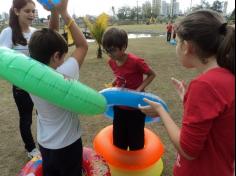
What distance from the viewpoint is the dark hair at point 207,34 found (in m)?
1.26

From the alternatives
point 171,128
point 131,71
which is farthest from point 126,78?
point 171,128

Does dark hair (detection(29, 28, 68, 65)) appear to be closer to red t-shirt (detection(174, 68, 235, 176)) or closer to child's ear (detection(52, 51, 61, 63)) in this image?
child's ear (detection(52, 51, 61, 63))

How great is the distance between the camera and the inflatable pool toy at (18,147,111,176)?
248 cm

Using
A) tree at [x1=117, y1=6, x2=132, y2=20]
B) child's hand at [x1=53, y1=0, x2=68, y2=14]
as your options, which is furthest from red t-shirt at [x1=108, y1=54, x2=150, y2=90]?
tree at [x1=117, y1=6, x2=132, y2=20]

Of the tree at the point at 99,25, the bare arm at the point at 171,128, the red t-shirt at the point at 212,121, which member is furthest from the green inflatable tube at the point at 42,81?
the tree at the point at 99,25

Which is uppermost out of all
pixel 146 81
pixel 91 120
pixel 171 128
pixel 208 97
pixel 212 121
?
pixel 208 97

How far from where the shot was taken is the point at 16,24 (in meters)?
3.02

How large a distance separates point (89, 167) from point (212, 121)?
154 cm

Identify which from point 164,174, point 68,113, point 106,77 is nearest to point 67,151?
point 68,113

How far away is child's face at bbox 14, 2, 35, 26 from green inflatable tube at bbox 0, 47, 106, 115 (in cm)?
138

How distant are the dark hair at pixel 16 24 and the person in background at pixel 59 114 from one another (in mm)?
1040

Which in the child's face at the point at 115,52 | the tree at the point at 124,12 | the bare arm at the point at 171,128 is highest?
the child's face at the point at 115,52

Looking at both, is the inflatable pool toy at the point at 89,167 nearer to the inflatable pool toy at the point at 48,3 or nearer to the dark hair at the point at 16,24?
the dark hair at the point at 16,24

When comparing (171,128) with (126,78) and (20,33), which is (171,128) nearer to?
(126,78)
